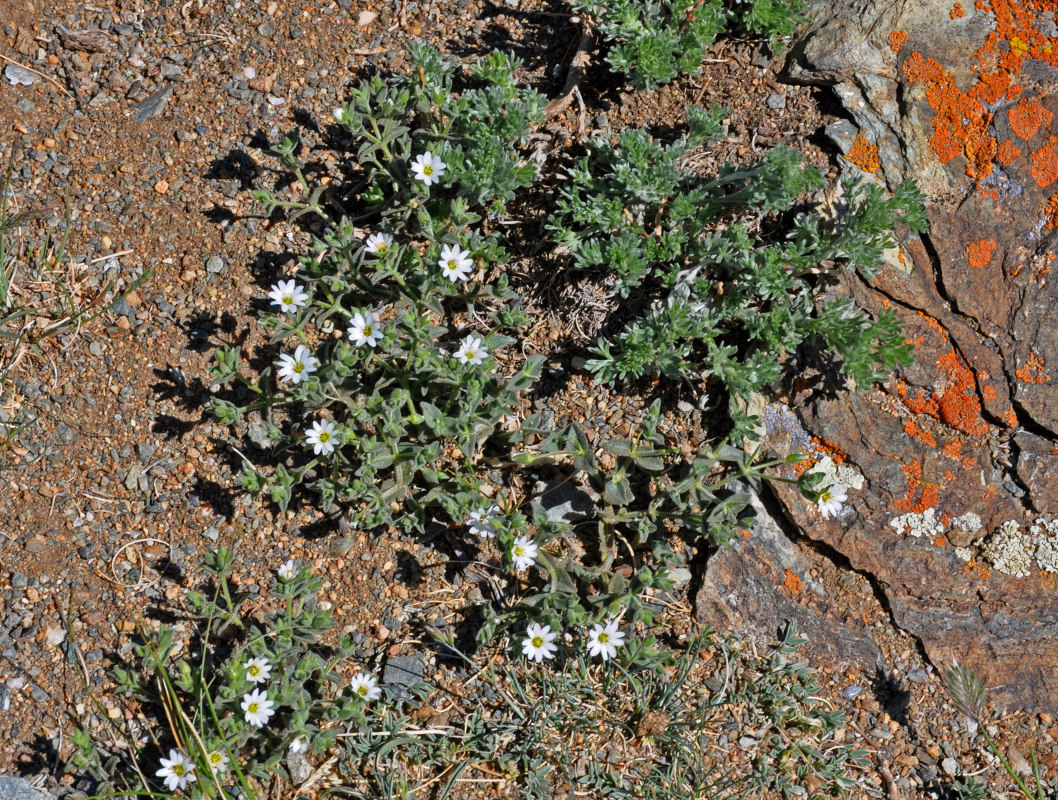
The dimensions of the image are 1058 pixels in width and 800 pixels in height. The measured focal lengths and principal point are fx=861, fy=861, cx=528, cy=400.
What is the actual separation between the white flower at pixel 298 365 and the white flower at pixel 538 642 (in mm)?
1504

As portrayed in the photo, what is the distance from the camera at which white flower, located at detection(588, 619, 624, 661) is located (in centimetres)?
377

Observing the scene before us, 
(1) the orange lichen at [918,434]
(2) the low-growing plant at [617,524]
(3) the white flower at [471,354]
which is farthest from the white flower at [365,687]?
(1) the orange lichen at [918,434]

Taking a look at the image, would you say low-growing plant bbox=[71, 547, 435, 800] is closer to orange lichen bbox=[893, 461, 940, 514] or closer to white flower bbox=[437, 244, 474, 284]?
white flower bbox=[437, 244, 474, 284]

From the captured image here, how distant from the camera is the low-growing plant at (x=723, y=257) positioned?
3873 mm

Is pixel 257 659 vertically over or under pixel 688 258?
under

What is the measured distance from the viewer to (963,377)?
159 inches

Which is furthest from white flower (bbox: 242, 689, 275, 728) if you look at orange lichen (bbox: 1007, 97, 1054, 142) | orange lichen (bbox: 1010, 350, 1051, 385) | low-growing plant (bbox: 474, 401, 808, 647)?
orange lichen (bbox: 1007, 97, 1054, 142)

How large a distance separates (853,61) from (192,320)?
3.57 m

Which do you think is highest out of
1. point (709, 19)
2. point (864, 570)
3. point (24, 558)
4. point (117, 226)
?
Result: point (709, 19)

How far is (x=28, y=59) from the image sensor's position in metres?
4.66

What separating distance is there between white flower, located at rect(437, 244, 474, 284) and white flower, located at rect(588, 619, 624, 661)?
5.75ft

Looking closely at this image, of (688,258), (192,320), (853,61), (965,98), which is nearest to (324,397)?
(192,320)

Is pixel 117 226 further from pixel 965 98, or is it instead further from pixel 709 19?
pixel 965 98

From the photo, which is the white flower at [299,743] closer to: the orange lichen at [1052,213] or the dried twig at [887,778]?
the dried twig at [887,778]
